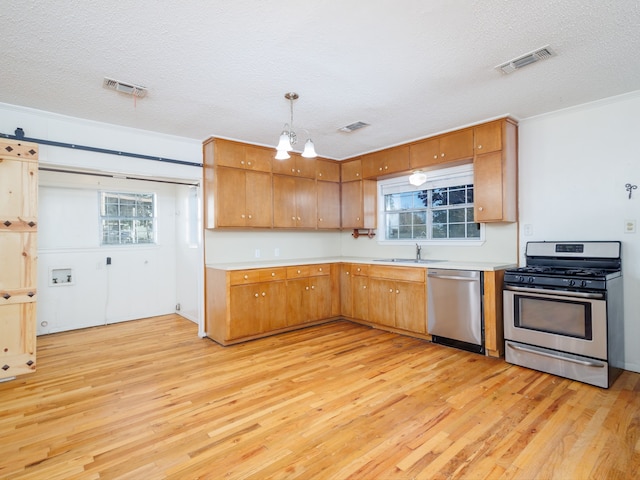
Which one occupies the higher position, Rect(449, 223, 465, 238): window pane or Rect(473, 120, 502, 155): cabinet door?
Rect(473, 120, 502, 155): cabinet door

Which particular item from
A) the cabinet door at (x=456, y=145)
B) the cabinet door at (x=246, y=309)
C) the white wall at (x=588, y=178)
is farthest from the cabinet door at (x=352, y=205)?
the white wall at (x=588, y=178)

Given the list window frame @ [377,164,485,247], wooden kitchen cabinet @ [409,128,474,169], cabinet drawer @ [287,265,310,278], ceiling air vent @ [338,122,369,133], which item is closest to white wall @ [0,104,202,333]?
cabinet drawer @ [287,265,310,278]

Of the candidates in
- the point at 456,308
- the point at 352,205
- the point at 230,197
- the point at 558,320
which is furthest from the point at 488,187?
the point at 230,197

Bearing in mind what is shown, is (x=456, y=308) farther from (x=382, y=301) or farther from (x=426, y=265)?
(x=382, y=301)

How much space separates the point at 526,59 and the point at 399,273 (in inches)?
101

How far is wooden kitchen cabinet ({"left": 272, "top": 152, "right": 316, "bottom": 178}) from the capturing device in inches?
190

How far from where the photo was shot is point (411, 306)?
13.7 feet

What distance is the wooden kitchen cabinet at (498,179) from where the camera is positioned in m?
3.67

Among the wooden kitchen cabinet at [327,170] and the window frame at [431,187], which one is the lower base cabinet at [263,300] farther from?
the wooden kitchen cabinet at [327,170]

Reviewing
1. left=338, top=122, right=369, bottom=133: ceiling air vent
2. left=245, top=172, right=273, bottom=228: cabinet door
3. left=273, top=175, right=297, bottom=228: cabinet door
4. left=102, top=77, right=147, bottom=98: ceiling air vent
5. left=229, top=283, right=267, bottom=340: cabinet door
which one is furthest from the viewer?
left=273, top=175, right=297, bottom=228: cabinet door

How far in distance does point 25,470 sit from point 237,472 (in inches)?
46.6

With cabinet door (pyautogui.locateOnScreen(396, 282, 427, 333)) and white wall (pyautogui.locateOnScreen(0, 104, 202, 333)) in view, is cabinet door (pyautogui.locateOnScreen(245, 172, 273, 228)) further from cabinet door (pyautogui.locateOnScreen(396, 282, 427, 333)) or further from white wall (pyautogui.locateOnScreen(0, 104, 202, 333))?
cabinet door (pyautogui.locateOnScreen(396, 282, 427, 333))

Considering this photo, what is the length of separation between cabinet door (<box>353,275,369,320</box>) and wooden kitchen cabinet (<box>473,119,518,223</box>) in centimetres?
171

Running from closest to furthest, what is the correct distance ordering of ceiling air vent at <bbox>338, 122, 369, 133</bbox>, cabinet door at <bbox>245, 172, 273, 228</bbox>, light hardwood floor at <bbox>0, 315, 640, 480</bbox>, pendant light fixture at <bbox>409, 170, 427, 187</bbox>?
light hardwood floor at <bbox>0, 315, 640, 480</bbox> < ceiling air vent at <bbox>338, 122, 369, 133</bbox> < cabinet door at <bbox>245, 172, 273, 228</bbox> < pendant light fixture at <bbox>409, 170, 427, 187</bbox>
